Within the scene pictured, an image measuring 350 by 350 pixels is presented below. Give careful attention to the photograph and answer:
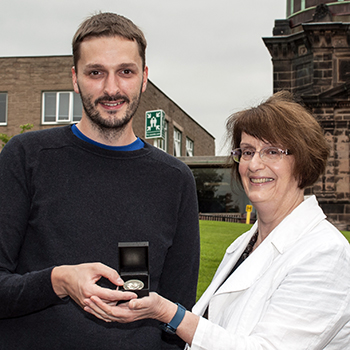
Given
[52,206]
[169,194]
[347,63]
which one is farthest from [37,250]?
[347,63]

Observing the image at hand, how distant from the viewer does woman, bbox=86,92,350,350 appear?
2.00m

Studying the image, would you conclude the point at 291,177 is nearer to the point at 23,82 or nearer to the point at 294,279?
the point at 294,279

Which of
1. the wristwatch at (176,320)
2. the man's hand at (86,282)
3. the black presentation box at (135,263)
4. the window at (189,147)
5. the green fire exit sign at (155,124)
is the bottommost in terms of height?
the wristwatch at (176,320)

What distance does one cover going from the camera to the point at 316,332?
200cm

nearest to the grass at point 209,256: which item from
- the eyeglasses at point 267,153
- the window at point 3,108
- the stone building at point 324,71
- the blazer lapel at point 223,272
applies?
the blazer lapel at point 223,272

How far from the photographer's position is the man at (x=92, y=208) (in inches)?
89.2

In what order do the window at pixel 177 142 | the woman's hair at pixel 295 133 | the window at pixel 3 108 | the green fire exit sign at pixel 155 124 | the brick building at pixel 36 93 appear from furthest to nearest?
1. the window at pixel 177 142
2. the window at pixel 3 108
3. the brick building at pixel 36 93
4. the green fire exit sign at pixel 155 124
5. the woman's hair at pixel 295 133

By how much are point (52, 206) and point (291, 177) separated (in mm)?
1314

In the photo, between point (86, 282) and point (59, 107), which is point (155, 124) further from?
point (86, 282)

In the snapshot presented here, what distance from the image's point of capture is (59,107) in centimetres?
2914

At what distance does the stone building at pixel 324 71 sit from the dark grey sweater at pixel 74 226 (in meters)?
19.7

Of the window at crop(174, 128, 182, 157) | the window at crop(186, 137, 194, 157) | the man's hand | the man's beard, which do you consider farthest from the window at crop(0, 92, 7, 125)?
the man's hand

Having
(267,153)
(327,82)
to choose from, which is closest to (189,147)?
(327,82)

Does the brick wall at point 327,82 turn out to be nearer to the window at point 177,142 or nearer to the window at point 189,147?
the window at point 177,142
